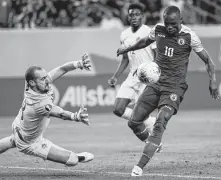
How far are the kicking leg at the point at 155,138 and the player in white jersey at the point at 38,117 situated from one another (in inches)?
42.5

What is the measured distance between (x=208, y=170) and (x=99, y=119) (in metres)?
8.75

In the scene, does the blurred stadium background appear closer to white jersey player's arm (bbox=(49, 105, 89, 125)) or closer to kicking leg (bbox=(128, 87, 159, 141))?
kicking leg (bbox=(128, 87, 159, 141))

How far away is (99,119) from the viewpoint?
726 inches

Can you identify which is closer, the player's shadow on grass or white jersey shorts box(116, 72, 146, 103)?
the player's shadow on grass

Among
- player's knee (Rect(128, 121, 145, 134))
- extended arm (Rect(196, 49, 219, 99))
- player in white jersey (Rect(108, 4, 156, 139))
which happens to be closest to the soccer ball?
extended arm (Rect(196, 49, 219, 99))

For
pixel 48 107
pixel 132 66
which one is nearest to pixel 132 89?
pixel 132 66

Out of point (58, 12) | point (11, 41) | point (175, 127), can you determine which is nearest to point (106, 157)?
point (175, 127)

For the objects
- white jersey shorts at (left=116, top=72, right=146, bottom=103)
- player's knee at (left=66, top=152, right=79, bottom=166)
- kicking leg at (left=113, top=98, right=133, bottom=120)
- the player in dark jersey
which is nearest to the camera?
the player in dark jersey

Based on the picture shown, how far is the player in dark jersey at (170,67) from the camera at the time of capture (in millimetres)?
9555

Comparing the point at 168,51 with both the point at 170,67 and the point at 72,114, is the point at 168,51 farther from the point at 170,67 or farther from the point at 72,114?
the point at 72,114

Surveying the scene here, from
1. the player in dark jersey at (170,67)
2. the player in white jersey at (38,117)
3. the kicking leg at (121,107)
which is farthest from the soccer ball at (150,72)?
Answer: the kicking leg at (121,107)

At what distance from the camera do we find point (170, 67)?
9859 mm

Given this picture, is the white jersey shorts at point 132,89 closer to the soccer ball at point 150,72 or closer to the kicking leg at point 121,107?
the kicking leg at point 121,107

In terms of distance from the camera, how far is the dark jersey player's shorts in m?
9.66
